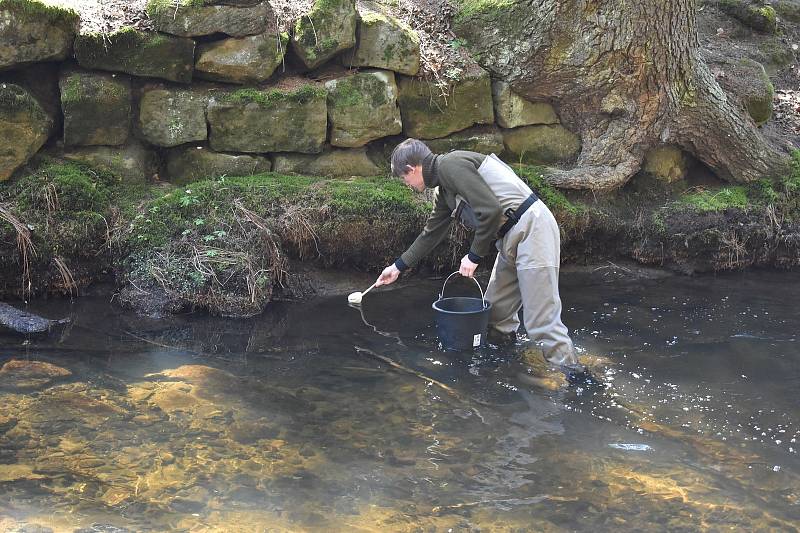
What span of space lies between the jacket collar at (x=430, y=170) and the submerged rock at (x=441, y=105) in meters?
2.83

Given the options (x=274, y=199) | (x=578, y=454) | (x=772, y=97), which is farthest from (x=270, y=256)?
(x=772, y=97)

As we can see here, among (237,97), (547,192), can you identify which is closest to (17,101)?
(237,97)

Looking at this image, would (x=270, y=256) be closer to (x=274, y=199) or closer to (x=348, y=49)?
(x=274, y=199)

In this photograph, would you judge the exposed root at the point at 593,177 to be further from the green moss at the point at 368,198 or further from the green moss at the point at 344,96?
the green moss at the point at 344,96

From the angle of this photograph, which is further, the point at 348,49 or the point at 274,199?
the point at 348,49

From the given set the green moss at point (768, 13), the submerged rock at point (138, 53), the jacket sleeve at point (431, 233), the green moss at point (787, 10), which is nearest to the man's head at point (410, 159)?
the jacket sleeve at point (431, 233)

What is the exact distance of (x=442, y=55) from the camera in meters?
8.32

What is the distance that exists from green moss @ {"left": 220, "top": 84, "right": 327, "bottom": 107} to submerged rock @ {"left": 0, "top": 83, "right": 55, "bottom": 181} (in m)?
Result: 1.72

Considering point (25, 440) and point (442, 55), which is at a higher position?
point (442, 55)

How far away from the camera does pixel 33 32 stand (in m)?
6.87

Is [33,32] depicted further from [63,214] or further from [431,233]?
[431,233]

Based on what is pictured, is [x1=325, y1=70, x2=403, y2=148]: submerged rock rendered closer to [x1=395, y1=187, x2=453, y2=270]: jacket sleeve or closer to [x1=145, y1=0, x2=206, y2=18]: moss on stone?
[x1=145, y1=0, x2=206, y2=18]: moss on stone

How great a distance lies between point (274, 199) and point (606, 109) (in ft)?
12.2

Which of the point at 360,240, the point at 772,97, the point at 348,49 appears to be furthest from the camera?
the point at 772,97
